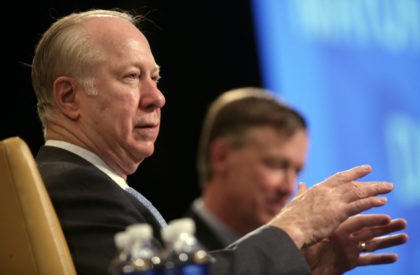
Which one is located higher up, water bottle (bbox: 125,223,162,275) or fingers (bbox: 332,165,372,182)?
water bottle (bbox: 125,223,162,275)

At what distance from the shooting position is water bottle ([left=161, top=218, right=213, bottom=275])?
1683 mm

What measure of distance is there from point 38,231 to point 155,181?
344 centimetres

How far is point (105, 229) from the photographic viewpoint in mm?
2223

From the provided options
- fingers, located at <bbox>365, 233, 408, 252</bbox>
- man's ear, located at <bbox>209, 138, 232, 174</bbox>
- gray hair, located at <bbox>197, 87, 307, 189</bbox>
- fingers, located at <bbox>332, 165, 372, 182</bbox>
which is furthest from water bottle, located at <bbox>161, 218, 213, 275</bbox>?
man's ear, located at <bbox>209, 138, 232, 174</bbox>

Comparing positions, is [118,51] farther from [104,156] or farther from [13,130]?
[13,130]

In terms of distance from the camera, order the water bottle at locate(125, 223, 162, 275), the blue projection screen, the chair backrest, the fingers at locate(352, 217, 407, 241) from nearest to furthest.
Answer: the water bottle at locate(125, 223, 162, 275) < the chair backrest < the fingers at locate(352, 217, 407, 241) < the blue projection screen

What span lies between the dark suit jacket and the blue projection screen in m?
2.95

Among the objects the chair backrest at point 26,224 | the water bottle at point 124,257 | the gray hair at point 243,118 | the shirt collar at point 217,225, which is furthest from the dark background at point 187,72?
the water bottle at point 124,257

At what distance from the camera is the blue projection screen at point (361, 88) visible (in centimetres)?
514

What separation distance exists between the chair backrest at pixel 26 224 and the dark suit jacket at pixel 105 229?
62 mm

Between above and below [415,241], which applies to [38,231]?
above

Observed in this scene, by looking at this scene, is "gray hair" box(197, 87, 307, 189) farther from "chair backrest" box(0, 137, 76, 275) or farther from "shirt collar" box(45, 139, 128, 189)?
"chair backrest" box(0, 137, 76, 275)

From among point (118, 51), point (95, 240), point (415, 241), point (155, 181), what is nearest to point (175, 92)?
point (155, 181)

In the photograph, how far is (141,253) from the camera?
1687 millimetres
